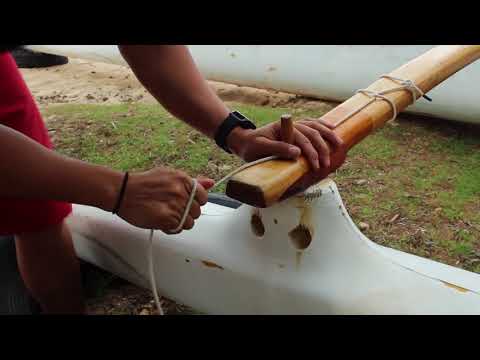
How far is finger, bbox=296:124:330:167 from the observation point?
942mm

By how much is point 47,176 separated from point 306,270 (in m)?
0.50

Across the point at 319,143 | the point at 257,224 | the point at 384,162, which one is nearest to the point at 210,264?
the point at 257,224

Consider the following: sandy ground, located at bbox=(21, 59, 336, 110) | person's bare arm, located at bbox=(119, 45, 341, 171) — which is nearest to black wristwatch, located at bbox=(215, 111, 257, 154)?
person's bare arm, located at bbox=(119, 45, 341, 171)

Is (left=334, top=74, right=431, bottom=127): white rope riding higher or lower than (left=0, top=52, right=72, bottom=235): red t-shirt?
higher

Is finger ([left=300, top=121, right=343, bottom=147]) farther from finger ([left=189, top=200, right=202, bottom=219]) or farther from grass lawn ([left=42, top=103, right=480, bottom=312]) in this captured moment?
grass lawn ([left=42, top=103, right=480, bottom=312])

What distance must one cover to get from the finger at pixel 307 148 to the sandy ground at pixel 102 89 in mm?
2005

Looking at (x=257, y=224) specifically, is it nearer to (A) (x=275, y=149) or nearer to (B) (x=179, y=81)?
(A) (x=275, y=149)

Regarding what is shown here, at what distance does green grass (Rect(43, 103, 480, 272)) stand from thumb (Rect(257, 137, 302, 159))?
2.87 ft

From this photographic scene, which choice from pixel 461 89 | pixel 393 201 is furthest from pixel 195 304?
pixel 461 89

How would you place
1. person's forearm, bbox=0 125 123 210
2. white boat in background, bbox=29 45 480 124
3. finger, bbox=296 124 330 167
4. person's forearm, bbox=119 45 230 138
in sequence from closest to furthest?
person's forearm, bbox=0 125 123 210 → finger, bbox=296 124 330 167 → person's forearm, bbox=119 45 230 138 → white boat in background, bbox=29 45 480 124

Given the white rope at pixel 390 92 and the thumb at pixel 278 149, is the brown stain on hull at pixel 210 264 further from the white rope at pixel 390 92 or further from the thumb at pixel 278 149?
the white rope at pixel 390 92

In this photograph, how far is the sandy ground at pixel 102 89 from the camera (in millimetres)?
3201
